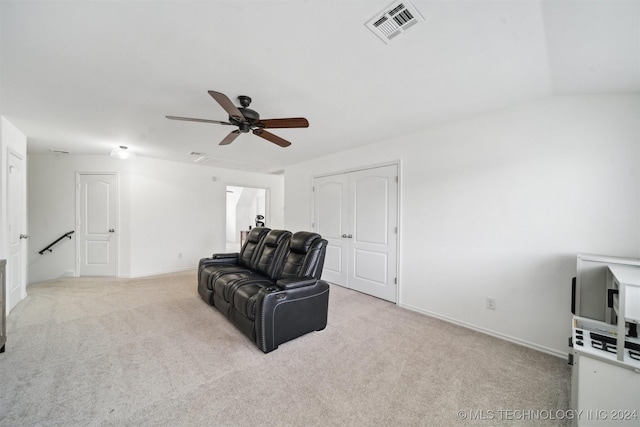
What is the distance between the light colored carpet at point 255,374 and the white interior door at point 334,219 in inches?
54.5

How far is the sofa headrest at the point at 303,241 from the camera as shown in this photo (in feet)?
9.36

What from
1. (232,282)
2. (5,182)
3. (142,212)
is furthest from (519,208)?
(142,212)

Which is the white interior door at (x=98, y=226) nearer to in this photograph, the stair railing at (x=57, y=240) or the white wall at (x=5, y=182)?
the stair railing at (x=57, y=240)

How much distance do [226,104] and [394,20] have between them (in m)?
1.27

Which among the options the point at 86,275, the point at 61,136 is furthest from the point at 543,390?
the point at 86,275

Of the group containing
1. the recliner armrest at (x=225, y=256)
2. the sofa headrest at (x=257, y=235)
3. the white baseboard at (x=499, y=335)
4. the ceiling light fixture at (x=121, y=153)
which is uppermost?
the ceiling light fixture at (x=121, y=153)

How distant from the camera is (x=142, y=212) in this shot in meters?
4.84

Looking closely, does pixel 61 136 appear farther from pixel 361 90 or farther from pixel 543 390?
pixel 543 390

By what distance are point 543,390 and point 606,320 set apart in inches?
30.0

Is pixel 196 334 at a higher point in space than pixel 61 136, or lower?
lower

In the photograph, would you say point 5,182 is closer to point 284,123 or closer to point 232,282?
point 232,282

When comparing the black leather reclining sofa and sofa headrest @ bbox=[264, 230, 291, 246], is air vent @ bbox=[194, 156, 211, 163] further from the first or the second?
sofa headrest @ bbox=[264, 230, 291, 246]

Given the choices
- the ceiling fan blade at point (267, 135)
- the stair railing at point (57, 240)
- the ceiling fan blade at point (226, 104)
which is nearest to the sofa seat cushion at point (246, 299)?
the ceiling fan blade at point (267, 135)

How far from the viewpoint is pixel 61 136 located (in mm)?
3463
